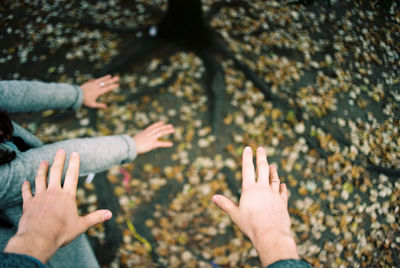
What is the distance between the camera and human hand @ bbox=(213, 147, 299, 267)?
107 cm

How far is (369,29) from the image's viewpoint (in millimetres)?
4789

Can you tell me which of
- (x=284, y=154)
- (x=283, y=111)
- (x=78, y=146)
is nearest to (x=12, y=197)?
(x=78, y=146)

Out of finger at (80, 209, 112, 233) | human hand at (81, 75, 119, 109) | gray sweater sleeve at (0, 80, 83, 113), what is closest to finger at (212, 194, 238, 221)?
finger at (80, 209, 112, 233)

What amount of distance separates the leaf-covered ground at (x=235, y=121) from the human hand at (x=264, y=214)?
1.75 m

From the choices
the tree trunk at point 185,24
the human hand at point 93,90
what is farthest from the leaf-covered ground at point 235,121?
the human hand at point 93,90

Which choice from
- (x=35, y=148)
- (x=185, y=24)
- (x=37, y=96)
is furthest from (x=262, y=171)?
(x=185, y=24)

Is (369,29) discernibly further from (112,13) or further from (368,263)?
(112,13)

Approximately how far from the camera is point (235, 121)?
3.57m

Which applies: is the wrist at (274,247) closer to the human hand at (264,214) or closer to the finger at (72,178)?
the human hand at (264,214)

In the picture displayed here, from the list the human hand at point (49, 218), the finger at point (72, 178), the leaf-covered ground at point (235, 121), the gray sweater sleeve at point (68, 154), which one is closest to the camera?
the human hand at point (49, 218)

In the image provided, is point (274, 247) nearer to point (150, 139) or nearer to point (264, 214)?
point (264, 214)

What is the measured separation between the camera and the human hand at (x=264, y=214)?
107 cm

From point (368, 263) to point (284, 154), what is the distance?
4.96 ft

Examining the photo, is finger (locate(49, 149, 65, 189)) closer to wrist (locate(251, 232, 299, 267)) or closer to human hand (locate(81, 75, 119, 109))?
wrist (locate(251, 232, 299, 267))
